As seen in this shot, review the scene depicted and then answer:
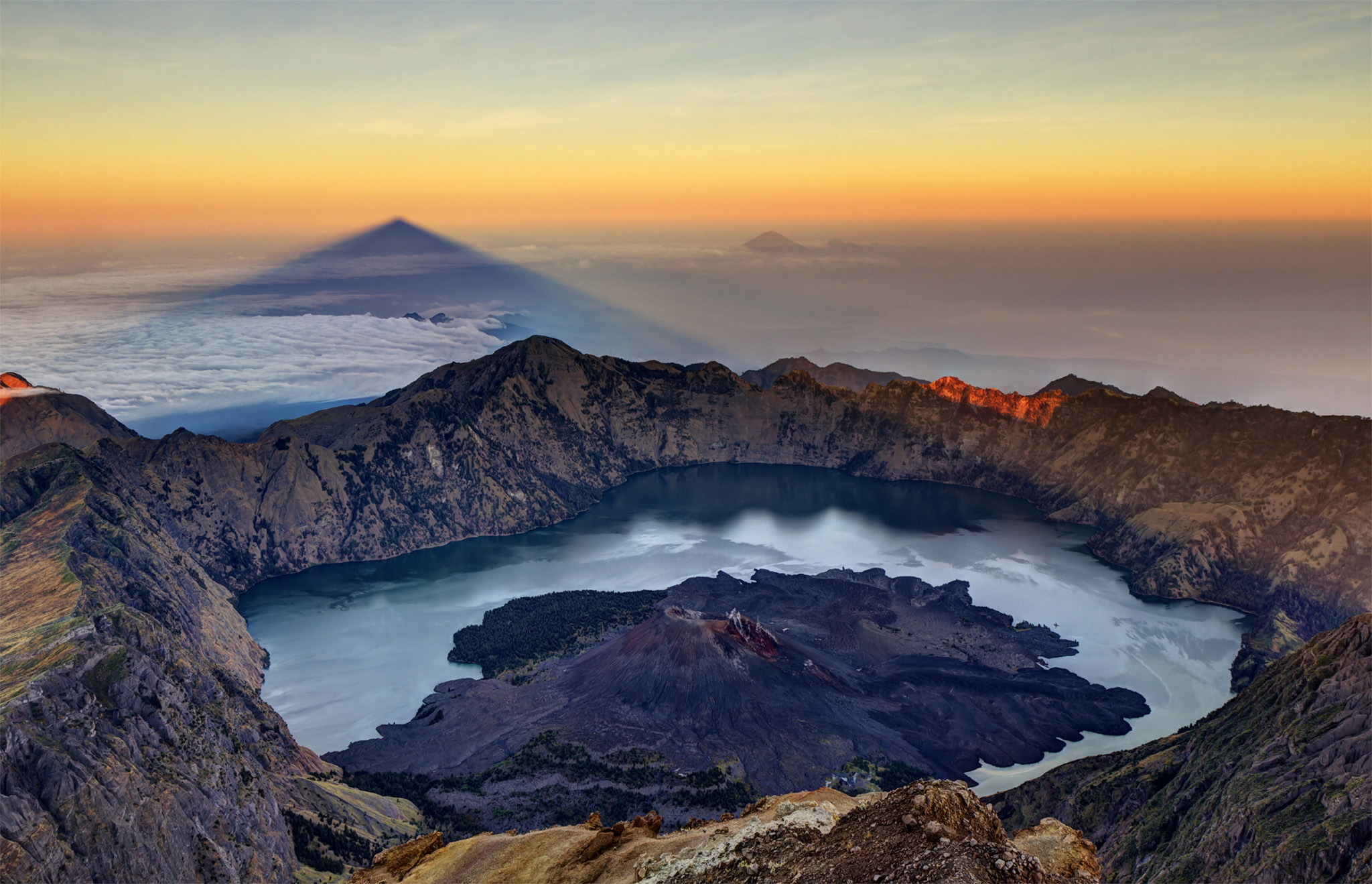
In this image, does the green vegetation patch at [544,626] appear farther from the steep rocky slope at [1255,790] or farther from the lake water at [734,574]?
the steep rocky slope at [1255,790]

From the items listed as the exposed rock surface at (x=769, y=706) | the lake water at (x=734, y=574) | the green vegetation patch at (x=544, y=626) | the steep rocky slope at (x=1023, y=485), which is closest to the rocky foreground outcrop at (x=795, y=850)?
the exposed rock surface at (x=769, y=706)

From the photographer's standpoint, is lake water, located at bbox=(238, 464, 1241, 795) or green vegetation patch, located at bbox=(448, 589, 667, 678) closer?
lake water, located at bbox=(238, 464, 1241, 795)

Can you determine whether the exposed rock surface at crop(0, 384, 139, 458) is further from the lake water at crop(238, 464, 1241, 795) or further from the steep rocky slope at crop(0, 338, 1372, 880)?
the lake water at crop(238, 464, 1241, 795)

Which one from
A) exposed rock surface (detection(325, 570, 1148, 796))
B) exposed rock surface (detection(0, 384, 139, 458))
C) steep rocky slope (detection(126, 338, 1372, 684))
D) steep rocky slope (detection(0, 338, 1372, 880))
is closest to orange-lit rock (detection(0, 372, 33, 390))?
exposed rock surface (detection(0, 384, 139, 458))

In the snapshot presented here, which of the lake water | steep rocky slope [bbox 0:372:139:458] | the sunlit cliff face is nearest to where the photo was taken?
the lake water

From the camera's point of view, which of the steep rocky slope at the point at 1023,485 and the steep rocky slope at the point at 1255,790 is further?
the steep rocky slope at the point at 1023,485

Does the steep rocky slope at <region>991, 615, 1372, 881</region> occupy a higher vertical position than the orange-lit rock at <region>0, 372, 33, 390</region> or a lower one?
lower
